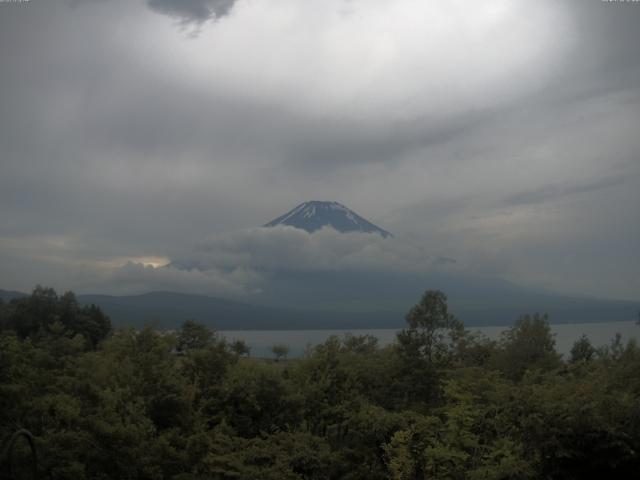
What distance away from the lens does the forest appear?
51.9 ft

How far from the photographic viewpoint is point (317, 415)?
2350 cm

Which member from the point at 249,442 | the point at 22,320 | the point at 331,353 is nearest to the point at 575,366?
the point at 331,353

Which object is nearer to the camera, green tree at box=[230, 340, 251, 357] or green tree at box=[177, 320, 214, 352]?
green tree at box=[230, 340, 251, 357]

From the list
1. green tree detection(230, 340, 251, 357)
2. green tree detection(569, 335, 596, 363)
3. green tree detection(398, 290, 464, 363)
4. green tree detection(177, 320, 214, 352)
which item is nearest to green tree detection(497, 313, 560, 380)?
green tree detection(398, 290, 464, 363)

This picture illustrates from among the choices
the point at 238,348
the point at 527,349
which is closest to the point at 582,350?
the point at 527,349

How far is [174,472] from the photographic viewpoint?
1859cm

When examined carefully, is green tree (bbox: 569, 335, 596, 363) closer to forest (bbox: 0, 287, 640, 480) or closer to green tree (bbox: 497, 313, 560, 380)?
green tree (bbox: 497, 313, 560, 380)

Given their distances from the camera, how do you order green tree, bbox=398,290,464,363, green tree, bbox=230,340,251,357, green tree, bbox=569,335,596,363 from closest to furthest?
1. green tree, bbox=398,290,464,363
2. green tree, bbox=230,340,251,357
3. green tree, bbox=569,335,596,363

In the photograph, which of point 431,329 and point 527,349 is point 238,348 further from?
point 527,349

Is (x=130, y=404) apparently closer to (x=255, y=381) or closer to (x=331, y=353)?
(x=255, y=381)

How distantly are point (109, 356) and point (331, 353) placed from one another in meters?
10.0

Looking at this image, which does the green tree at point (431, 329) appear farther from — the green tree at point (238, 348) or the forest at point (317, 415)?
the green tree at point (238, 348)

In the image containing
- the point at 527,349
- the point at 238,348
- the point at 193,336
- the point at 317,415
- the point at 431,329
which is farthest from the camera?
the point at 238,348

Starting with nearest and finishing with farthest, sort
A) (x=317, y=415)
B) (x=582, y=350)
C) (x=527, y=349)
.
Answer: (x=317, y=415), (x=527, y=349), (x=582, y=350)
